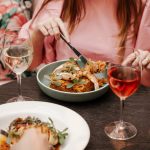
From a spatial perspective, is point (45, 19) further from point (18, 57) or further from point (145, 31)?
point (18, 57)

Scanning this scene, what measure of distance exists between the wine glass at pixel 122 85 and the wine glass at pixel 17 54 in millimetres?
294

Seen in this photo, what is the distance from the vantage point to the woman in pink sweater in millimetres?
1657

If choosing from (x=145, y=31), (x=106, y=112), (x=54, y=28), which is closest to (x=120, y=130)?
(x=106, y=112)

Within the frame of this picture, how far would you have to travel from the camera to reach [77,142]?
94 cm

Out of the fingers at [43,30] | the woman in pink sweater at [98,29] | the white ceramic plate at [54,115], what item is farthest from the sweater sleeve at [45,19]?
the white ceramic plate at [54,115]

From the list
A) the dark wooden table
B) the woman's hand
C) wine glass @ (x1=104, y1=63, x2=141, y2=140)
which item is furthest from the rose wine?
the woman's hand

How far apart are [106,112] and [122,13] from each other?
69 cm

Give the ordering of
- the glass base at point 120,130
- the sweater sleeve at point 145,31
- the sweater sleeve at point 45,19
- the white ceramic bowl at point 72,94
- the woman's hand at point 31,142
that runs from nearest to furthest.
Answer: the woman's hand at point 31,142, the glass base at point 120,130, the white ceramic bowl at point 72,94, the sweater sleeve at point 145,31, the sweater sleeve at point 45,19

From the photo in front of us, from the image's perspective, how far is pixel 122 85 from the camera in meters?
0.97

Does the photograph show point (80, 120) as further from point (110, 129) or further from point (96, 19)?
point (96, 19)

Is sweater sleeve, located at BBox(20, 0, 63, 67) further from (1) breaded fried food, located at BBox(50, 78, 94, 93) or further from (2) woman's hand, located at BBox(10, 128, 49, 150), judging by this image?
(2) woman's hand, located at BBox(10, 128, 49, 150)

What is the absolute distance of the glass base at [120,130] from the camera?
1.01 metres

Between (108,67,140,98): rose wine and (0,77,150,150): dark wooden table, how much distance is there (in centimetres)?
12

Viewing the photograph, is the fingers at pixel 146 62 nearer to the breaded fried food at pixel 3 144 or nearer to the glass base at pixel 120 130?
the glass base at pixel 120 130
